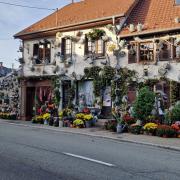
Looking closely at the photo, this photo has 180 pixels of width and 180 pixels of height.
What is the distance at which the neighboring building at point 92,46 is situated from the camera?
71.2 ft

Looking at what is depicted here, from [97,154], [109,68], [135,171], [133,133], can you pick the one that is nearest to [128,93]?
[109,68]

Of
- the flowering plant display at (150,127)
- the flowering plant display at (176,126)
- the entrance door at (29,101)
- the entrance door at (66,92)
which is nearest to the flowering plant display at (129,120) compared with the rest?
the flowering plant display at (150,127)

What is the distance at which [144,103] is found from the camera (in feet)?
63.4

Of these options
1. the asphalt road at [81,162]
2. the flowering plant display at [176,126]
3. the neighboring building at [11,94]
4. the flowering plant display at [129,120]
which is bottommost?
the asphalt road at [81,162]

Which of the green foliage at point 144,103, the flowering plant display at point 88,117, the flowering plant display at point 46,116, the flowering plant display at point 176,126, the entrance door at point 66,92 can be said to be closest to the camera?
the flowering plant display at point 176,126

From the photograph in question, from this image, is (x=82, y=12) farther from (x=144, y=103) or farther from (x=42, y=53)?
(x=144, y=103)

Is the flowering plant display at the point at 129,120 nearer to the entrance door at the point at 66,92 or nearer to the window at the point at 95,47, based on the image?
the window at the point at 95,47

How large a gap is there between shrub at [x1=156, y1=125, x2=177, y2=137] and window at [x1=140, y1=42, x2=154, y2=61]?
17.9 feet

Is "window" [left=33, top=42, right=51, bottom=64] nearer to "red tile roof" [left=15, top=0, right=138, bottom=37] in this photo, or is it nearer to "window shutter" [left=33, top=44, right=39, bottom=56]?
"window shutter" [left=33, top=44, right=39, bottom=56]

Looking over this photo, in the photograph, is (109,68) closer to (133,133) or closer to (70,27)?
(70,27)

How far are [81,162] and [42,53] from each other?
19070mm

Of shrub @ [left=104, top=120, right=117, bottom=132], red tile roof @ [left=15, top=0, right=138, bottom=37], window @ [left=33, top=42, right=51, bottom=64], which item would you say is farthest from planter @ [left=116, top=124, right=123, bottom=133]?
window @ [left=33, top=42, right=51, bottom=64]

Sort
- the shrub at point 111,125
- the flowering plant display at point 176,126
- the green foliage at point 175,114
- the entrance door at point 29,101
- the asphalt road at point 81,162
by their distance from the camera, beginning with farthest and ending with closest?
the entrance door at point 29,101 → the shrub at point 111,125 → the green foliage at point 175,114 → the flowering plant display at point 176,126 → the asphalt road at point 81,162

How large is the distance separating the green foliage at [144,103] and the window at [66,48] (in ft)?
27.3
